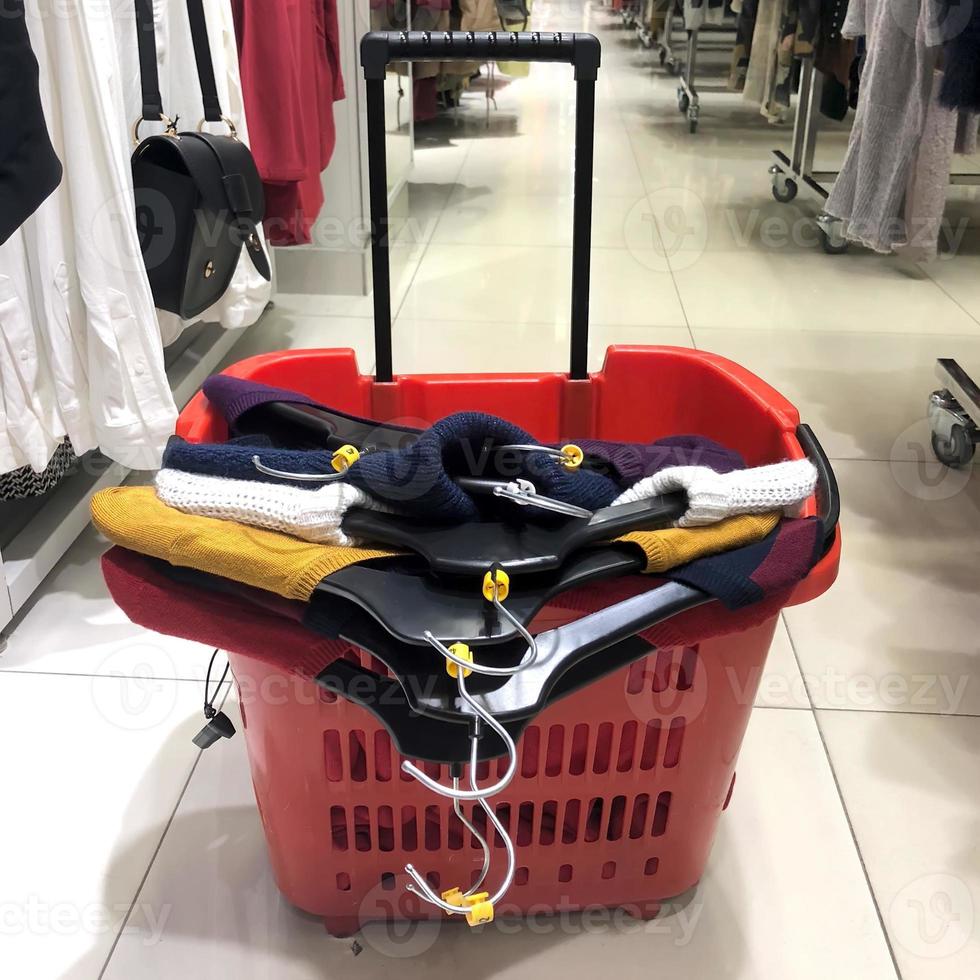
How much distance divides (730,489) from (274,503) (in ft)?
0.90

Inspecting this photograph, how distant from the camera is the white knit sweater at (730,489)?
1.98 ft

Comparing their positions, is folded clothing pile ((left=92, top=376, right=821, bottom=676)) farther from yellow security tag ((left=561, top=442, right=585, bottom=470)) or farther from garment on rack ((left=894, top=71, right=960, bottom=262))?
garment on rack ((left=894, top=71, right=960, bottom=262))

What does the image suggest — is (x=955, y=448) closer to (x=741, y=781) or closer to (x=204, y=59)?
(x=741, y=781)

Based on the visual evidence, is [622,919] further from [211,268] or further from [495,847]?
[211,268]

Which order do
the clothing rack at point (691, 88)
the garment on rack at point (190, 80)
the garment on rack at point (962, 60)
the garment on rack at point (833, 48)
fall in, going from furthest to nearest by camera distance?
the clothing rack at point (691, 88) < the garment on rack at point (833, 48) < the garment on rack at point (962, 60) < the garment on rack at point (190, 80)

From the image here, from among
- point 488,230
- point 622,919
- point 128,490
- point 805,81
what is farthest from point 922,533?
point 805,81

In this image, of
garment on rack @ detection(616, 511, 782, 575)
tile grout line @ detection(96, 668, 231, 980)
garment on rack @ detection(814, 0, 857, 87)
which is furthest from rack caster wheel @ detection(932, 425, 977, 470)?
garment on rack @ detection(814, 0, 857, 87)

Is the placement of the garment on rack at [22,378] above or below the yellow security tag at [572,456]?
below

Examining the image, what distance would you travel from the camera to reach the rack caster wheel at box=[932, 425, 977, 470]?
4.83ft

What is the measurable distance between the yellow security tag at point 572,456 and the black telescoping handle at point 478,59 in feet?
0.80

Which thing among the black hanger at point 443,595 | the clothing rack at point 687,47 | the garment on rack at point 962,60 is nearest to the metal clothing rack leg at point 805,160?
the clothing rack at point 687,47

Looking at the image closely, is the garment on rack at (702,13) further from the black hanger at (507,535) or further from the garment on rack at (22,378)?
the black hanger at (507,535)

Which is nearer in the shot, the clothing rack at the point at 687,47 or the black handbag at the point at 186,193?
the black handbag at the point at 186,193

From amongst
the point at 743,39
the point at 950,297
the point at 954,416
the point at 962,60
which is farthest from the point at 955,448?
the point at 743,39
